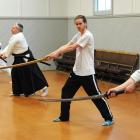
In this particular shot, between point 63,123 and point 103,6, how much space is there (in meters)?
4.64

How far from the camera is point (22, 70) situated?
6.07 meters

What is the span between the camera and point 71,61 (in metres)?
9.12

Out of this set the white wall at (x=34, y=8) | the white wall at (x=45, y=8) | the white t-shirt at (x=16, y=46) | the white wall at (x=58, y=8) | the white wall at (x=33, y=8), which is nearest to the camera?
the white t-shirt at (x=16, y=46)

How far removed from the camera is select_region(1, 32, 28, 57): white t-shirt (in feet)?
19.3

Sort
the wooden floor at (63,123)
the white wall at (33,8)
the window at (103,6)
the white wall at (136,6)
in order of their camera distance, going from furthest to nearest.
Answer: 1. the white wall at (33,8)
2. the window at (103,6)
3. the white wall at (136,6)
4. the wooden floor at (63,123)

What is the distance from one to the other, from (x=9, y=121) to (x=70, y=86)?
3.12 feet

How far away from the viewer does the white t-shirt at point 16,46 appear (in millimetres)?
5871

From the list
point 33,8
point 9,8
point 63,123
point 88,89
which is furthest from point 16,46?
point 33,8

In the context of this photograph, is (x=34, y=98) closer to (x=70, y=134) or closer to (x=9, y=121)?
(x=9, y=121)

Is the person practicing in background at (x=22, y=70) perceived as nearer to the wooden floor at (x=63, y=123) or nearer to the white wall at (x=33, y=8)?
the wooden floor at (x=63, y=123)

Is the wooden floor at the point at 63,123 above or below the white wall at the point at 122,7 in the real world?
below

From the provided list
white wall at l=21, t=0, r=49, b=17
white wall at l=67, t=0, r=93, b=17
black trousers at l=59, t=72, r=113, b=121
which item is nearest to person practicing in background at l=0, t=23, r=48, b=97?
black trousers at l=59, t=72, r=113, b=121

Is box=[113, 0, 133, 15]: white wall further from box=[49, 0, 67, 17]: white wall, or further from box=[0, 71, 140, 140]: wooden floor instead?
box=[49, 0, 67, 17]: white wall

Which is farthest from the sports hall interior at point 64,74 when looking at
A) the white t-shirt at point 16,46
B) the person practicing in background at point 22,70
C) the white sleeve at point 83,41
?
the white sleeve at point 83,41
